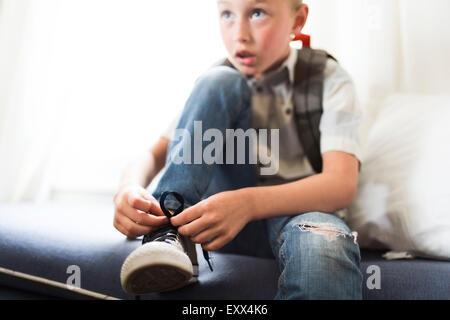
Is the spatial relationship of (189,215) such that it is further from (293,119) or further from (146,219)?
(293,119)

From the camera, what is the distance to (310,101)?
799 millimetres

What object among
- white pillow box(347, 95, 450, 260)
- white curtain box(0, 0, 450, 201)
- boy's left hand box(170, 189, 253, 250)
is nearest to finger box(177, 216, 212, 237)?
boy's left hand box(170, 189, 253, 250)

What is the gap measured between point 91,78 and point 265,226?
86cm

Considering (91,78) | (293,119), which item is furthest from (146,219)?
(91,78)

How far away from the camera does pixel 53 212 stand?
96 centimetres

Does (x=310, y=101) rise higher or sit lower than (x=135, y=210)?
higher

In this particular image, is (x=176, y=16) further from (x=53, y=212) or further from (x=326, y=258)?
(x=326, y=258)

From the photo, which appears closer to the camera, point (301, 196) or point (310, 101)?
point (301, 196)

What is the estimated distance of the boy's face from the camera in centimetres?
76

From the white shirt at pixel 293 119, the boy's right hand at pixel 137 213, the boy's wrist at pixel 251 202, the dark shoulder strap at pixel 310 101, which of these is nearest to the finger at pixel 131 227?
the boy's right hand at pixel 137 213

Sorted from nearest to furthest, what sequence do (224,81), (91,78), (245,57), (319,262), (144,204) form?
(319,262), (144,204), (224,81), (245,57), (91,78)

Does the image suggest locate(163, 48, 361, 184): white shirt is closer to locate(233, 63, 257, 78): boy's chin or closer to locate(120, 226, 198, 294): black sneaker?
locate(233, 63, 257, 78): boy's chin

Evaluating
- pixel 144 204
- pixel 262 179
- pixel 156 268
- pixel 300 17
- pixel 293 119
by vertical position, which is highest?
pixel 300 17

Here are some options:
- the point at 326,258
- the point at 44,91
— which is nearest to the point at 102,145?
the point at 44,91
